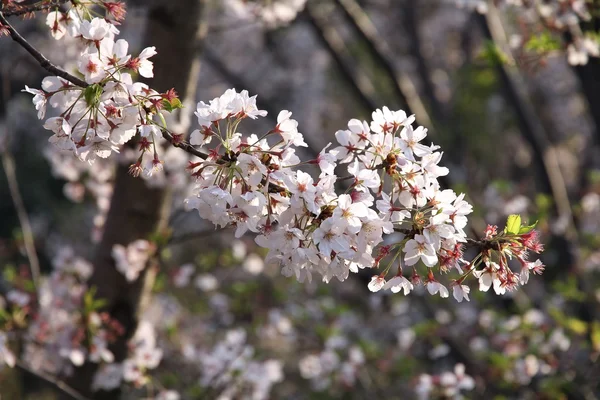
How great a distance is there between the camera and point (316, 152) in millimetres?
5043

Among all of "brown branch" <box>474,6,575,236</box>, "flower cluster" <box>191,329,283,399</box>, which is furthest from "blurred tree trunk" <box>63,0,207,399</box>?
"brown branch" <box>474,6,575,236</box>

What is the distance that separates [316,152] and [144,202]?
2001 millimetres

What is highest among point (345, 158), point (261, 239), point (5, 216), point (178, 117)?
point (5, 216)

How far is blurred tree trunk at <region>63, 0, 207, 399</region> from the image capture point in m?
3.11

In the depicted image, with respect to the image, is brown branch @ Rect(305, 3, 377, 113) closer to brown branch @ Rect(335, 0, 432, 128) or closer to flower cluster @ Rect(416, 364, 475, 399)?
brown branch @ Rect(335, 0, 432, 128)

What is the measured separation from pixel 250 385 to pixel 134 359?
3.72 feet

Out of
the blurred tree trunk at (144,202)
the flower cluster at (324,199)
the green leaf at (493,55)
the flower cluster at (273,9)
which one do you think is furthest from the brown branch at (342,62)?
the flower cluster at (324,199)

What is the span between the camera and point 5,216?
9.75m

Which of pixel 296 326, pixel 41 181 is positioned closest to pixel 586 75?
pixel 296 326

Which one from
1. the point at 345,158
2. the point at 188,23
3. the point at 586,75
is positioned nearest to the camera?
the point at 345,158

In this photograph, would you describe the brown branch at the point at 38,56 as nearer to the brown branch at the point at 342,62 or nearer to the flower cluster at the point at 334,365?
the brown branch at the point at 342,62

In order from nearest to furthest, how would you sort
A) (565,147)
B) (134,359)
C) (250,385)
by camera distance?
1. (134,359)
2. (250,385)
3. (565,147)

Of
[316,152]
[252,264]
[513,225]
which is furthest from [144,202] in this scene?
[252,264]

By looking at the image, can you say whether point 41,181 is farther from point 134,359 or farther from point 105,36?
point 105,36
